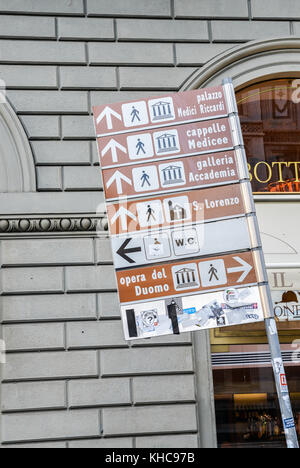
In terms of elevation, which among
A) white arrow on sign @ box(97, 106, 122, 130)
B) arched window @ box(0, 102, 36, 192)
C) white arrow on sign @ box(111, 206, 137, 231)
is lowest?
white arrow on sign @ box(111, 206, 137, 231)

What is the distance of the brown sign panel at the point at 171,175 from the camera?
6.22 m

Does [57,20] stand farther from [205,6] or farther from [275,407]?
[275,407]

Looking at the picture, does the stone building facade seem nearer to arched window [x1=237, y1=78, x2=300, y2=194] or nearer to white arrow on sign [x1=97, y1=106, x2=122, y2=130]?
arched window [x1=237, y1=78, x2=300, y2=194]

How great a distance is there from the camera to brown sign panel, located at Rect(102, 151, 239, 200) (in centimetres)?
622

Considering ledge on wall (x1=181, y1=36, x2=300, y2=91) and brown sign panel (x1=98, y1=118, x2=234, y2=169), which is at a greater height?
ledge on wall (x1=181, y1=36, x2=300, y2=91)

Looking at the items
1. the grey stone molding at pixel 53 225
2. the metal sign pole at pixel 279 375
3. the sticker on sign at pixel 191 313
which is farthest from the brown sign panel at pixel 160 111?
the grey stone molding at pixel 53 225

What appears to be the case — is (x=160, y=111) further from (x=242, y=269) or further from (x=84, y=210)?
(x=84, y=210)

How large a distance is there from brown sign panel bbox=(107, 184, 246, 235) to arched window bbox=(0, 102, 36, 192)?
349 cm

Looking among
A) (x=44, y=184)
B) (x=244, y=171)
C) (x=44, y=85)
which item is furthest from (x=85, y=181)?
(x=244, y=171)

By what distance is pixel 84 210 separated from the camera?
9406 millimetres

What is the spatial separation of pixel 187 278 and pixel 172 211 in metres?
0.58

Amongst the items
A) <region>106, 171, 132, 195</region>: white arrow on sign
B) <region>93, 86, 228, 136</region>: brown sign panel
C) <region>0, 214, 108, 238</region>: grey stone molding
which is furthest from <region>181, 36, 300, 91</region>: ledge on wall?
<region>106, 171, 132, 195</region>: white arrow on sign

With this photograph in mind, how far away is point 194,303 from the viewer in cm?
603

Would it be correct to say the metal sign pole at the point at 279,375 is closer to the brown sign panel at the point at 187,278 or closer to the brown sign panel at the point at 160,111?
the brown sign panel at the point at 187,278
